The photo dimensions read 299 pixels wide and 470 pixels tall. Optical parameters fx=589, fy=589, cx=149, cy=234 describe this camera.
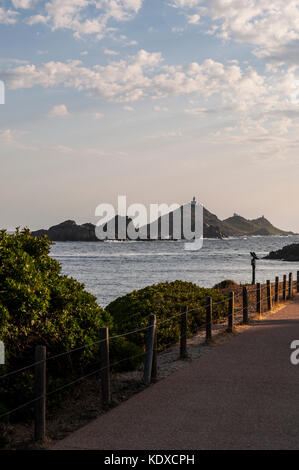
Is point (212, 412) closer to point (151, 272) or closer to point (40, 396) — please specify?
point (40, 396)

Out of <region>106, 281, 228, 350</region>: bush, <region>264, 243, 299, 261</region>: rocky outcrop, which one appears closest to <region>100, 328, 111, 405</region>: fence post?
<region>106, 281, 228, 350</region>: bush

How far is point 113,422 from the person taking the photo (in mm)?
8062

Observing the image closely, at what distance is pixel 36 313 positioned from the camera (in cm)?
→ 952

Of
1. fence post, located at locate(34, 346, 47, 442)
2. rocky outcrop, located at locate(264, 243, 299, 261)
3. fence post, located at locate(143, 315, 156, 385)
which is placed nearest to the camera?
fence post, located at locate(34, 346, 47, 442)

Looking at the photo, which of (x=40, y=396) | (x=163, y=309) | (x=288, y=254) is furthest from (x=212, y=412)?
(x=288, y=254)

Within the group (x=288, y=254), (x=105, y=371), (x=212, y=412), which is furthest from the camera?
(x=288, y=254)

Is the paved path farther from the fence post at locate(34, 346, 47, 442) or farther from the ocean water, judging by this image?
the ocean water

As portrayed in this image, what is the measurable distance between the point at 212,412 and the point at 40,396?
2476 millimetres

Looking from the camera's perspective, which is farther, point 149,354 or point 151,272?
point 151,272

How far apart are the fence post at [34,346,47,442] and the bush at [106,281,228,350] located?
680 cm

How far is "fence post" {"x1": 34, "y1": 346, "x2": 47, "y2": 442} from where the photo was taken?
24.8 feet

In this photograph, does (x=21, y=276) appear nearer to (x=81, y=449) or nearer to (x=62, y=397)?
(x=62, y=397)

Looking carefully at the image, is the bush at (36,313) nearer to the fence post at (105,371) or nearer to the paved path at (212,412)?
the fence post at (105,371)
